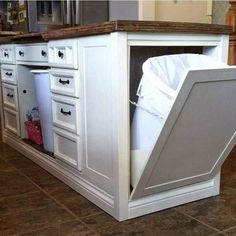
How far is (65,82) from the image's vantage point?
1.94 m

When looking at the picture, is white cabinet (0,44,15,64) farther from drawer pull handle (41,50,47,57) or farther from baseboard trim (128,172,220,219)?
baseboard trim (128,172,220,219)

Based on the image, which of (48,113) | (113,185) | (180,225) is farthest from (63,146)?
(180,225)

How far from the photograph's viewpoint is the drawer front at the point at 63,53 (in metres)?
1.81

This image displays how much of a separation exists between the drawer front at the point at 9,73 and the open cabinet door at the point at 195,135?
5.14 feet

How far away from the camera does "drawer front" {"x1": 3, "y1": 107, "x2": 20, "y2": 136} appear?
2816 millimetres

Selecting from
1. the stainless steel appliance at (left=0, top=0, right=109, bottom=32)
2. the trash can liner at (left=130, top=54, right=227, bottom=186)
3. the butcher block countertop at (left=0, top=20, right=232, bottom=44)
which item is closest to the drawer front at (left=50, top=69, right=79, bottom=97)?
the butcher block countertop at (left=0, top=20, right=232, bottom=44)

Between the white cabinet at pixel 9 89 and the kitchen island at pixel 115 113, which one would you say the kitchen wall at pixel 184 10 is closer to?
the white cabinet at pixel 9 89

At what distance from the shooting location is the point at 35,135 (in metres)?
2.63

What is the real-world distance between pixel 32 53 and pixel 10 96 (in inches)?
24.2

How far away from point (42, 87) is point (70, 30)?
67cm

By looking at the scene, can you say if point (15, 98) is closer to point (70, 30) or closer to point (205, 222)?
point (70, 30)

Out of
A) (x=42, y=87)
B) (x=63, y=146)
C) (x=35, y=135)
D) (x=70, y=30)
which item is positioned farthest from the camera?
(x=35, y=135)

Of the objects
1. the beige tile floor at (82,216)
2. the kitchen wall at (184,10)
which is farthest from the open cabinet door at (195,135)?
the kitchen wall at (184,10)

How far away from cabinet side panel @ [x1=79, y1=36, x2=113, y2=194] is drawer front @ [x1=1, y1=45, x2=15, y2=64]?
1.17 metres
